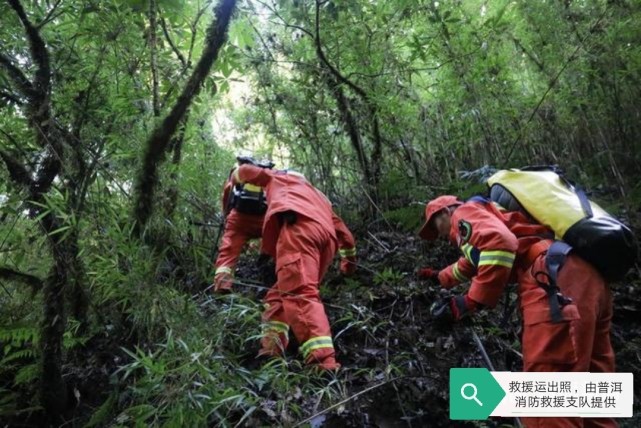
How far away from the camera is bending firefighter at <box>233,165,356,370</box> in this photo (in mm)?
3031

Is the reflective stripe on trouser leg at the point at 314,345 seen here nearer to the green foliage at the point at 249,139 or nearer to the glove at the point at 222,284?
the green foliage at the point at 249,139

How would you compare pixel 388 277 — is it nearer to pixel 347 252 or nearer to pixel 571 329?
pixel 347 252

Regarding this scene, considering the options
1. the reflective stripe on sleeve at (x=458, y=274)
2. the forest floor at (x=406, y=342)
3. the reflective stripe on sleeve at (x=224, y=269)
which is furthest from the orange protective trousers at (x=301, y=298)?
the reflective stripe on sleeve at (x=458, y=274)

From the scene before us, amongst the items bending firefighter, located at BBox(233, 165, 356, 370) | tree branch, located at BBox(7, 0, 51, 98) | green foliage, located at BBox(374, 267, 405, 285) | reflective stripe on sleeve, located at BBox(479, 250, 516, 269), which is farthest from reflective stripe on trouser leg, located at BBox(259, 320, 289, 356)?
tree branch, located at BBox(7, 0, 51, 98)

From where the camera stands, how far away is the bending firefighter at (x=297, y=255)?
119 inches

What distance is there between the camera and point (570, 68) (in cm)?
459

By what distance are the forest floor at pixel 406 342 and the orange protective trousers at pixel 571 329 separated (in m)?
0.35

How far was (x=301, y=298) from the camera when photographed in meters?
3.25

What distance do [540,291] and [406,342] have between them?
1082 millimetres

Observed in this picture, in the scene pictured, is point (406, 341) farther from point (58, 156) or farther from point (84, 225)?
point (58, 156)

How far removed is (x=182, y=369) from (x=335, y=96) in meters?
3.84

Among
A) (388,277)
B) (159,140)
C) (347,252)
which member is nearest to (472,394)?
(388,277)

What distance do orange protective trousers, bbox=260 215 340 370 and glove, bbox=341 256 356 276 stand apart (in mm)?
626

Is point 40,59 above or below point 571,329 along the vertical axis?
above
